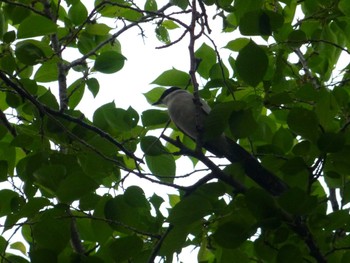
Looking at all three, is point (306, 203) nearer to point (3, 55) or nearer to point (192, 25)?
point (192, 25)

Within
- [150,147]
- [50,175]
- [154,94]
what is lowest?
[50,175]

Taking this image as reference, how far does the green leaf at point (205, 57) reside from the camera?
3.32 metres

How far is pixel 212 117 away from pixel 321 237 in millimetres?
623

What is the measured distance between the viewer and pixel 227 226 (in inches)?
86.8

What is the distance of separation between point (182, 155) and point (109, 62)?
30.4 inches

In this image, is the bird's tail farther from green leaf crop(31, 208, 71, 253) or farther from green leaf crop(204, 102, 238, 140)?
green leaf crop(31, 208, 71, 253)

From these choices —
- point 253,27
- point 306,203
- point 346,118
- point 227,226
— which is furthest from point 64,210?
point 346,118

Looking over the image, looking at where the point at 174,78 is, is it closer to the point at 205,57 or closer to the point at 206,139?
the point at 205,57

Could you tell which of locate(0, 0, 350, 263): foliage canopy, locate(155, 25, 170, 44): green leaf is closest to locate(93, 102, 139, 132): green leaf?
locate(0, 0, 350, 263): foliage canopy

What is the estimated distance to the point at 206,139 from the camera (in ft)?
8.39

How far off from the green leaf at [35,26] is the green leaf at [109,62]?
1.42ft

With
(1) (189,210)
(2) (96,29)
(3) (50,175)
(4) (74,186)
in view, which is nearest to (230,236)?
(1) (189,210)

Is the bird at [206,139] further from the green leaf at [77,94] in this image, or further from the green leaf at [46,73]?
the green leaf at [46,73]

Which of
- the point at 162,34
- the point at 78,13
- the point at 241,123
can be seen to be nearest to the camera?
the point at 241,123
